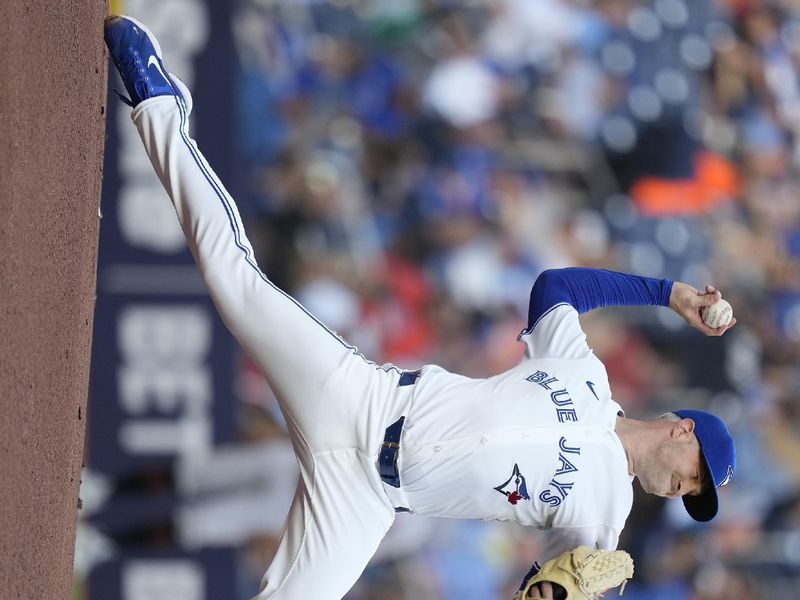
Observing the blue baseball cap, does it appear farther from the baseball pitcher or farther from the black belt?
the black belt

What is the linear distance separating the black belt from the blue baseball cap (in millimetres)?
676

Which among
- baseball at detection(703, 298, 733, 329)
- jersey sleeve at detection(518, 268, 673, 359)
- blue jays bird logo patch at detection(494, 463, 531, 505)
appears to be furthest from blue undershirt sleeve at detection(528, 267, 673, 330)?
blue jays bird logo patch at detection(494, 463, 531, 505)

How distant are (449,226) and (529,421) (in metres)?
2.76

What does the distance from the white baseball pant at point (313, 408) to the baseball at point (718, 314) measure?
72cm

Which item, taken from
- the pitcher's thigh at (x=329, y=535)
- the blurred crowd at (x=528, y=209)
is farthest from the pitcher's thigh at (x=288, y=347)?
the blurred crowd at (x=528, y=209)

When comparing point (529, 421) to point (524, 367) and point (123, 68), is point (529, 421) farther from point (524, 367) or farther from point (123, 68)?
point (123, 68)

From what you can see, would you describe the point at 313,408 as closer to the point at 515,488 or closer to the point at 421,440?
the point at 421,440

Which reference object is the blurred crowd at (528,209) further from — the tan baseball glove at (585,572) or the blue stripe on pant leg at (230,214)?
the tan baseball glove at (585,572)

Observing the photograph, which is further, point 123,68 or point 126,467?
point 126,467

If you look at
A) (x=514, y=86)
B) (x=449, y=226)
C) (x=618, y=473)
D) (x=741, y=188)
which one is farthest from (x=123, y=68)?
(x=741, y=188)

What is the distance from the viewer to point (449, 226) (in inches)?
188

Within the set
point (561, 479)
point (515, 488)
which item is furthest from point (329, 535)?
point (561, 479)

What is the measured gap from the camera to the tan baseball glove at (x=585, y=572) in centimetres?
196

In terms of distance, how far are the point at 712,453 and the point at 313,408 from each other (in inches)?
35.4
